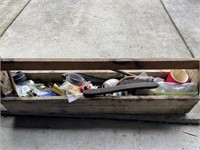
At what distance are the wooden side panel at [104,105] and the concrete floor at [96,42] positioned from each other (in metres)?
0.08

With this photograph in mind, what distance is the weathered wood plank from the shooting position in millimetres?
1131

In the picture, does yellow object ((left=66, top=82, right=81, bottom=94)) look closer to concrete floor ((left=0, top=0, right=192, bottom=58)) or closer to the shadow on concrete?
the shadow on concrete

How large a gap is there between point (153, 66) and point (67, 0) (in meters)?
2.25

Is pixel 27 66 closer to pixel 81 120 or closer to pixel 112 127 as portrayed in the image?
pixel 81 120

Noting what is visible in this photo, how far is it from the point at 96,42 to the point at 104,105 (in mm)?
1013

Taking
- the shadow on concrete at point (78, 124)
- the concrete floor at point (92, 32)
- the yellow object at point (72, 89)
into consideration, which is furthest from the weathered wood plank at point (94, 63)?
the concrete floor at point (92, 32)

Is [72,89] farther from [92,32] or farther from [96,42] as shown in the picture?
[92,32]

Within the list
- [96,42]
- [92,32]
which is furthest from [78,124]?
[92,32]

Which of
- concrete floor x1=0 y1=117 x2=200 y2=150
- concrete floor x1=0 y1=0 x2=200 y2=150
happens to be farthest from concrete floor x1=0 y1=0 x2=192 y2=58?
concrete floor x1=0 y1=117 x2=200 y2=150

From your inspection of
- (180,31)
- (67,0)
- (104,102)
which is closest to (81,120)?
(104,102)

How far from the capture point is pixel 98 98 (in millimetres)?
1252

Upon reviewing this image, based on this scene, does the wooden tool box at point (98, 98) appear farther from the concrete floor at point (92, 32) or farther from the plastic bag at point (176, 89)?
the concrete floor at point (92, 32)

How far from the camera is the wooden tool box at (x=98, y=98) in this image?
44.8 inches

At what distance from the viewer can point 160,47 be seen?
2121 mm
